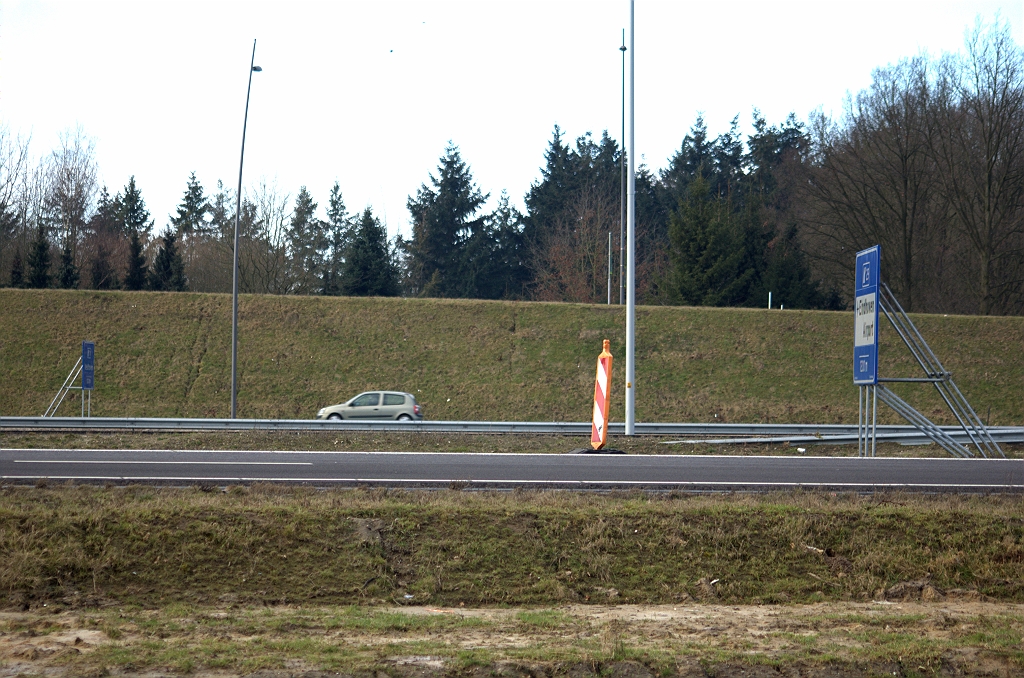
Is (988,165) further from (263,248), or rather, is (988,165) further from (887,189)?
(263,248)

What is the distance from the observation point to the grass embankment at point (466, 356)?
29.7 m

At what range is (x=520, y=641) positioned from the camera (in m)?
6.07

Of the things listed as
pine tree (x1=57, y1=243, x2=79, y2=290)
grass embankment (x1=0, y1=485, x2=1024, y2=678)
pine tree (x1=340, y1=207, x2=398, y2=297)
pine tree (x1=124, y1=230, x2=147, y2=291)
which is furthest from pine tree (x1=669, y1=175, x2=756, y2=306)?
grass embankment (x1=0, y1=485, x2=1024, y2=678)

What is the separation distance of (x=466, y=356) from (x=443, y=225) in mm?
29547

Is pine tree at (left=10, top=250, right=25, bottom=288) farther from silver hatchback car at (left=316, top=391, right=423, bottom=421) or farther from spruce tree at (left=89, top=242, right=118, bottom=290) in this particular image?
silver hatchback car at (left=316, top=391, right=423, bottom=421)

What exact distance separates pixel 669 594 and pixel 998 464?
9865mm

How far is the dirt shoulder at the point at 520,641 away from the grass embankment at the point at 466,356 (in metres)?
21.9

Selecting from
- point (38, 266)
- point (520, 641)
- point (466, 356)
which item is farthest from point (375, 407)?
point (38, 266)

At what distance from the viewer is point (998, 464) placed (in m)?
14.7

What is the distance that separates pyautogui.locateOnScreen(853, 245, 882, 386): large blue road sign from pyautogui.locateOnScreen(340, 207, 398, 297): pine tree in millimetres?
35641

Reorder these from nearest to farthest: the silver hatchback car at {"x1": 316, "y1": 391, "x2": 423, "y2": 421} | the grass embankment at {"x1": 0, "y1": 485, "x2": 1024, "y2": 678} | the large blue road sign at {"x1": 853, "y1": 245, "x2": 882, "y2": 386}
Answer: the grass embankment at {"x1": 0, "y1": 485, "x2": 1024, "y2": 678}
the large blue road sign at {"x1": 853, "y1": 245, "x2": 882, "y2": 386}
the silver hatchback car at {"x1": 316, "y1": 391, "x2": 423, "y2": 421}

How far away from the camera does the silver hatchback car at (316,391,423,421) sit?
2652 centimetres

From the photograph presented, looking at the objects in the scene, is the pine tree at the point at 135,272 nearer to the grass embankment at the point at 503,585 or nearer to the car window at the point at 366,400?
the car window at the point at 366,400

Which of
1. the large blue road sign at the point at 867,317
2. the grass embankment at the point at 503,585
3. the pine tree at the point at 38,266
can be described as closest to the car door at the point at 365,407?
the large blue road sign at the point at 867,317
